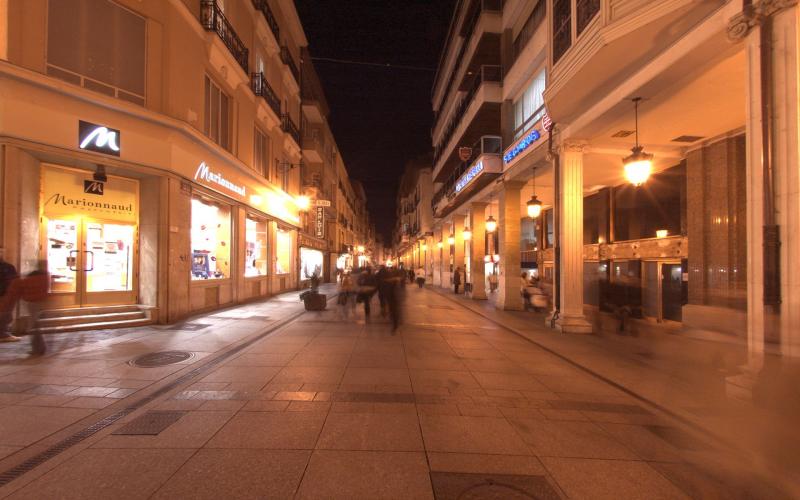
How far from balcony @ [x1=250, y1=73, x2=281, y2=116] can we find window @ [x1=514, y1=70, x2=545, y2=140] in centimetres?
1106

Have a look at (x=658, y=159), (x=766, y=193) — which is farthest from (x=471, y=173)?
(x=766, y=193)

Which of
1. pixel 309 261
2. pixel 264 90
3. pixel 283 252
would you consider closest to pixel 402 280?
pixel 264 90

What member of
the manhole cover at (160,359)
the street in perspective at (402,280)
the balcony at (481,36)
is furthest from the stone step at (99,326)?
the balcony at (481,36)

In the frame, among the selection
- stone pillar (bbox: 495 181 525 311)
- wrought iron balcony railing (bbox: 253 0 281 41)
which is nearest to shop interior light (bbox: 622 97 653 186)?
stone pillar (bbox: 495 181 525 311)

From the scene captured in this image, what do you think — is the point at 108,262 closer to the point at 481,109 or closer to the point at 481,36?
the point at 481,109

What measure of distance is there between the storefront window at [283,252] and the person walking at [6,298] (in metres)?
13.1

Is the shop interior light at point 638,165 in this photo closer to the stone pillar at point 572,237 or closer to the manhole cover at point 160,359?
the stone pillar at point 572,237

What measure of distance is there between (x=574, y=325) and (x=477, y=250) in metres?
10.9

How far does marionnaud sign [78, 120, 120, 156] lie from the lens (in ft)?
31.2

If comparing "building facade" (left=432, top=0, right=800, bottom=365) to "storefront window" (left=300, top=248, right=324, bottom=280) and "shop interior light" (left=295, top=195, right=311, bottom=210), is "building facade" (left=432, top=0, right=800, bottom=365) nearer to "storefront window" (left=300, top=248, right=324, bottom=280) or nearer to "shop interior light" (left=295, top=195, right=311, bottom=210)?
"shop interior light" (left=295, top=195, right=311, bottom=210)

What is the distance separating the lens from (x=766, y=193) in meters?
5.28

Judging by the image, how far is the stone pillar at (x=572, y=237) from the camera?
11.2 metres

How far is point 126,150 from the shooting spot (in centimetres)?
1028

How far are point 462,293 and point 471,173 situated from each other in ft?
32.3
